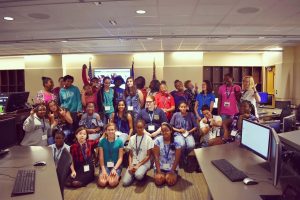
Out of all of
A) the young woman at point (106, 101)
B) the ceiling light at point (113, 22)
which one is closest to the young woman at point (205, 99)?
the young woman at point (106, 101)

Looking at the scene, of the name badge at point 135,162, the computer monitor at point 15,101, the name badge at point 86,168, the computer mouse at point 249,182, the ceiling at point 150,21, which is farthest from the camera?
the computer monitor at point 15,101

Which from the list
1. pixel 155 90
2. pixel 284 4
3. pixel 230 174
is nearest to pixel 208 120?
pixel 155 90

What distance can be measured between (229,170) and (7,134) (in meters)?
2.27

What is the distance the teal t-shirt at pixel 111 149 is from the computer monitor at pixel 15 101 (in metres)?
2.17

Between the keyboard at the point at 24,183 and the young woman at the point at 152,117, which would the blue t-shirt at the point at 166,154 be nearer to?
the young woman at the point at 152,117

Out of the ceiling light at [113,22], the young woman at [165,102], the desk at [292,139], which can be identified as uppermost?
the ceiling light at [113,22]

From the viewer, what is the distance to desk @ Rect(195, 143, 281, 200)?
182 centimetres

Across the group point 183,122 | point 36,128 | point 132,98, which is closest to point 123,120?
point 132,98

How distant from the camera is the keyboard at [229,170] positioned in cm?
206

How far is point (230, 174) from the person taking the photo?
→ 2.12m

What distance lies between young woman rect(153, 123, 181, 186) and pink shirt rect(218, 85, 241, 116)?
5.59 ft

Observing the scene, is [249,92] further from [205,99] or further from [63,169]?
[63,169]

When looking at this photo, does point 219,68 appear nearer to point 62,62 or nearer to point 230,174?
point 62,62

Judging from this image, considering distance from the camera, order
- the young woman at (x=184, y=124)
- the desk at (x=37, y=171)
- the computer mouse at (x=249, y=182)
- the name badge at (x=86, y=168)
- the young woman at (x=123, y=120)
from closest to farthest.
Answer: the desk at (x=37, y=171) < the computer mouse at (x=249, y=182) < the name badge at (x=86, y=168) < the young woman at (x=184, y=124) < the young woman at (x=123, y=120)
